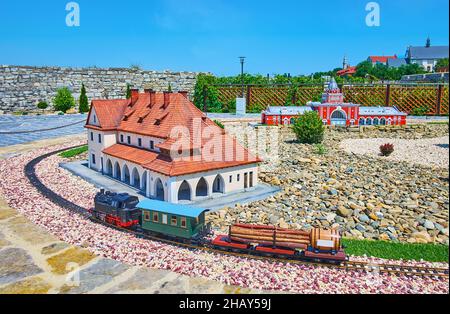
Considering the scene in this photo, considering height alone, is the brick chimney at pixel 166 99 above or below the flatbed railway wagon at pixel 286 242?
above

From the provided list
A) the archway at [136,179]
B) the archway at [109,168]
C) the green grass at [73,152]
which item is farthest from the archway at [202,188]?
the green grass at [73,152]

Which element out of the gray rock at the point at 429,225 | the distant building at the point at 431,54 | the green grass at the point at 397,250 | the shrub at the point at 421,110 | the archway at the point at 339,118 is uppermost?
the distant building at the point at 431,54

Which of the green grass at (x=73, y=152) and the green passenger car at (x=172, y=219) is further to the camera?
the green grass at (x=73, y=152)

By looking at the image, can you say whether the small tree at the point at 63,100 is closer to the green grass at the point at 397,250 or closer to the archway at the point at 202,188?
the archway at the point at 202,188

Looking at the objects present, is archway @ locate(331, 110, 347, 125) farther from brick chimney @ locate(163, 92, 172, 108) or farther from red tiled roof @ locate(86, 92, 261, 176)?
brick chimney @ locate(163, 92, 172, 108)

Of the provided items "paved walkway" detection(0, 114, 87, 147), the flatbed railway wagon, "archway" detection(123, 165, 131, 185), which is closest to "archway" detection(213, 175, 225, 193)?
"archway" detection(123, 165, 131, 185)

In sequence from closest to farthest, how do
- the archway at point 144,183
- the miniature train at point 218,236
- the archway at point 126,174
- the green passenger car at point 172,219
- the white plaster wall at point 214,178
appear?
the miniature train at point 218,236 → the green passenger car at point 172,219 → the white plaster wall at point 214,178 → the archway at point 144,183 → the archway at point 126,174
